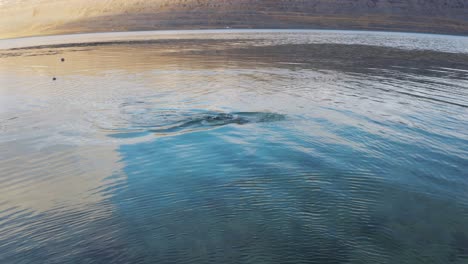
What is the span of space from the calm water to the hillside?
55784 mm

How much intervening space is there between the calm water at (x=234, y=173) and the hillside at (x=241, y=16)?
55784 mm

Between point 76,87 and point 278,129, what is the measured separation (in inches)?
445

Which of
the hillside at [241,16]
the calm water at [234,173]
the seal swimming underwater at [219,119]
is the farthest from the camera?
the hillside at [241,16]

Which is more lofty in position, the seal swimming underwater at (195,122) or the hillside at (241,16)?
the hillside at (241,16)

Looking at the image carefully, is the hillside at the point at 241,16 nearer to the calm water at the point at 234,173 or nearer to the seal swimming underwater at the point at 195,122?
the calm water at the point at 234,173

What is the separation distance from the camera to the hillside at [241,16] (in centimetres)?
7294

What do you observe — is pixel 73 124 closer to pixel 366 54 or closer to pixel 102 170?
pixel 102 170

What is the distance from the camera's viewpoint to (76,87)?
2042 cm

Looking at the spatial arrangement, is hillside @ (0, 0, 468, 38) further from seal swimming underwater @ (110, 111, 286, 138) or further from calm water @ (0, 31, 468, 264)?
seal swimming underwater @ (110, 111, 286, 138)

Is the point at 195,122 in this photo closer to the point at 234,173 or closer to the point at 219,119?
the point at 219,119

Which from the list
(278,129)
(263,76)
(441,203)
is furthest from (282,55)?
(441,203)

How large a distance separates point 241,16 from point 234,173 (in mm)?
71937

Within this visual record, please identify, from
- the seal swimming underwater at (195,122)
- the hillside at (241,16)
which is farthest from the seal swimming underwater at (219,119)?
the hillside at (241,16)

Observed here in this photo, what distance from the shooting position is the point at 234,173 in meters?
9.99
